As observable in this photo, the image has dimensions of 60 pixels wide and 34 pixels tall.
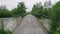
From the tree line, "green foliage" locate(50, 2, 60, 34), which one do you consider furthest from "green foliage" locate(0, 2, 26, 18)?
"green foliage" locate(50, 2, 60, 34)

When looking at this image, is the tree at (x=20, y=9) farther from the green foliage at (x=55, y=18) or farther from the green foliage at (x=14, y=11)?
the green foliage at (x=55, y=18)

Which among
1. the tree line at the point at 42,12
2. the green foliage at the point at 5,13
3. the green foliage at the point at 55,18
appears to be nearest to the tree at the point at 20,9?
the tree line at the point at 42,12

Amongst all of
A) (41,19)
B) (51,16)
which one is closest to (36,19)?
(41,19)

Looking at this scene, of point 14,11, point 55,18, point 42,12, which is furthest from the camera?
point 14,11

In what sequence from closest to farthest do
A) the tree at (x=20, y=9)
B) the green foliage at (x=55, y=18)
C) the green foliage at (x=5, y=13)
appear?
the green foliage at (x=55, y=18) < the green foliage at (x=5, y=13) < the tree at (x=20, y=9)

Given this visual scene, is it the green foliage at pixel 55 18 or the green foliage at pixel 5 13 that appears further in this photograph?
the green foliage at pixel 5 13

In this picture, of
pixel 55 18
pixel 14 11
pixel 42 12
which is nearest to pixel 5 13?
pixel 14 11

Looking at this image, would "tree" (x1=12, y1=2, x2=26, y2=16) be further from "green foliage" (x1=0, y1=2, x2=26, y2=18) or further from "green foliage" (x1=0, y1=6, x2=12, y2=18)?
"green foliage" (x1=0, y1=6, x2=12, y2=18)

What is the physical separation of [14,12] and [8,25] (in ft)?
1.42

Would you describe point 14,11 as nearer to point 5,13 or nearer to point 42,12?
point 5,13

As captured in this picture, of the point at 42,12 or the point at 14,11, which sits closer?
the point at 42,12

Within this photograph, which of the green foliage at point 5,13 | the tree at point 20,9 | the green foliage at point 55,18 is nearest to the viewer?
the green foliage at point 55,18

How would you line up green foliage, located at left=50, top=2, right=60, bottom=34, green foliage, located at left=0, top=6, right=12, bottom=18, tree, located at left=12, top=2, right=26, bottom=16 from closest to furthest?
1. green foliage, located at left=50, top=2, right=60, bottom=34
2. green foliage, located at left=0, top=6, right=12, bottom=18
3. tree, located at left=12, top=2, right=26, bottom=16

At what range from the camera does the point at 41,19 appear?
603cm
